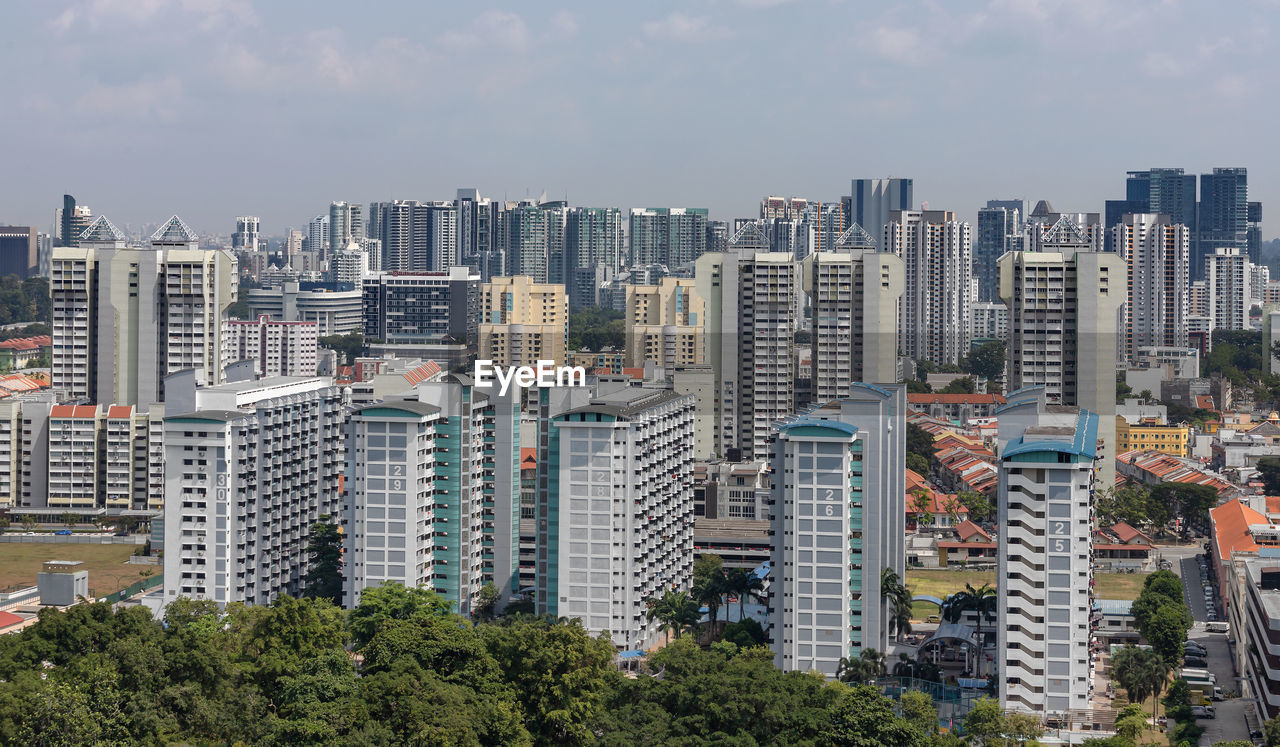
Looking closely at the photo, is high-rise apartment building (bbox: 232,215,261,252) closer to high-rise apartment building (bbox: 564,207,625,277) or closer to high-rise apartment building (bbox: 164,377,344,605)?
high-rise apartment building (bbox: 564,207,625,277)

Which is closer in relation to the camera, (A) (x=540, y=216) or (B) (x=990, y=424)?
(B) (x=990, y=424)

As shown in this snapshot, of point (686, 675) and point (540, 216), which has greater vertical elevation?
point (540, 216)

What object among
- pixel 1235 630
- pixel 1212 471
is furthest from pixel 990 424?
pixel 1235 630

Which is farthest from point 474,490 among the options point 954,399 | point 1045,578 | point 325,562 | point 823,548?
point 954,399

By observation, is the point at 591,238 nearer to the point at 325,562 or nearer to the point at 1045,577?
the point at 325,562

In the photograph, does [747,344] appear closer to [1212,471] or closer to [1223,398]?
[1212,471]

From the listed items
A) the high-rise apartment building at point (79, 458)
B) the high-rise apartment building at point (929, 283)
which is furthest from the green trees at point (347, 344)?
the high-rise apartment building at point (79, 458)

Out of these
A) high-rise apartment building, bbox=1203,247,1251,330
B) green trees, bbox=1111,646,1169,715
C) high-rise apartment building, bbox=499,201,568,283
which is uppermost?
high-rise apartment building, bbox=499,201,568,283

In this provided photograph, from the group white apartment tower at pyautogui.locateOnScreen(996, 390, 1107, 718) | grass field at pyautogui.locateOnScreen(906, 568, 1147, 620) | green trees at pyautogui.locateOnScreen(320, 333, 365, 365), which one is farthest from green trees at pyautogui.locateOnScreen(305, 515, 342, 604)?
green trees at pyautogui.locateOnScreen(320, 333, 365, 365)
